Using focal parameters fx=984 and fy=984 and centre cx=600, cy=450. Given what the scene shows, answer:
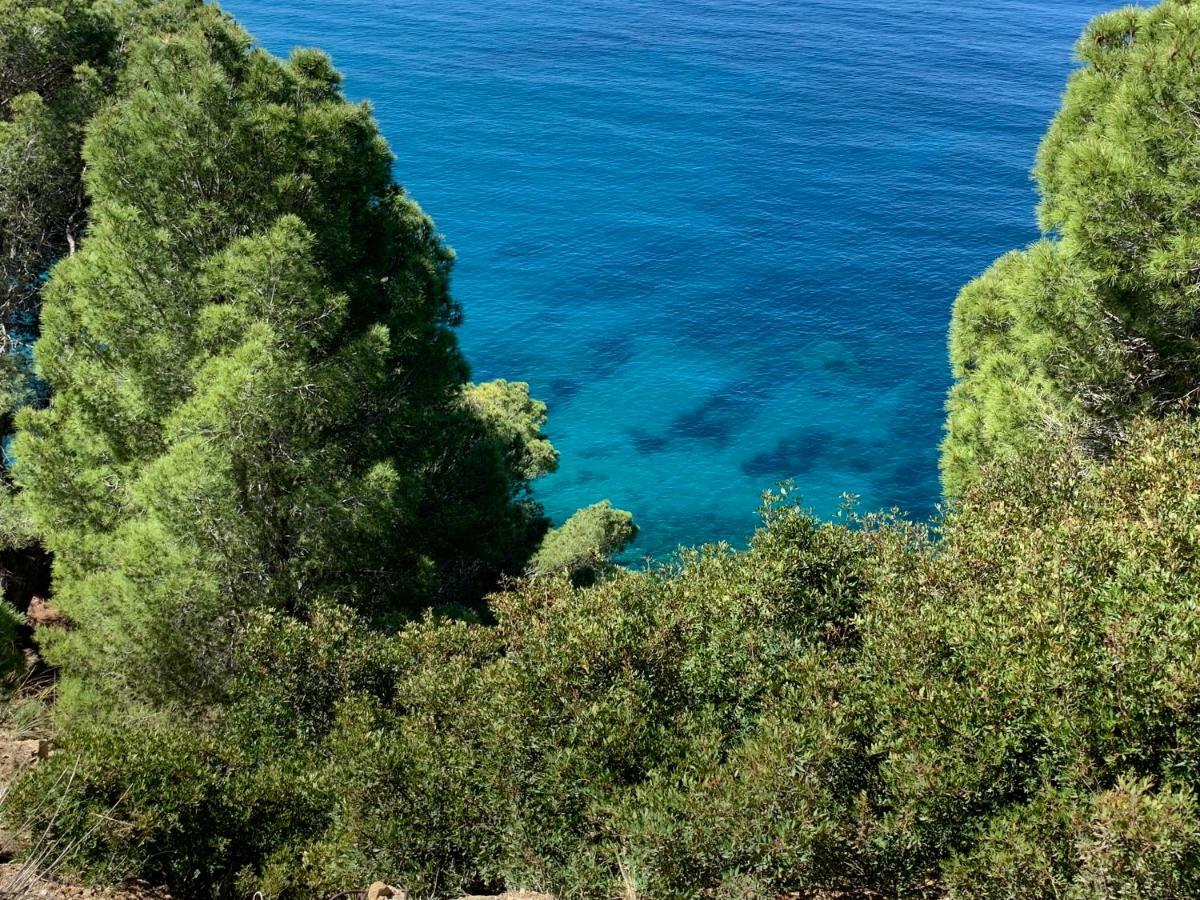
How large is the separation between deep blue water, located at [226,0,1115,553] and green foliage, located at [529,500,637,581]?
31.6ft

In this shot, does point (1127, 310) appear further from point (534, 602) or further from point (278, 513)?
point (278, 513)

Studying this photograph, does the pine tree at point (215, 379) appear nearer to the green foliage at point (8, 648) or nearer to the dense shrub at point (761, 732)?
the green foliage at point (8, 648)

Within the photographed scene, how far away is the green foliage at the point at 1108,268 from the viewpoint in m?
13.3

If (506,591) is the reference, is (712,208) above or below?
above

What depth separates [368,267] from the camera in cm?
1691

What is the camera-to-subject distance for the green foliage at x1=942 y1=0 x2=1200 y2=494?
13273 mm

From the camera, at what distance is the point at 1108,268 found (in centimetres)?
1384

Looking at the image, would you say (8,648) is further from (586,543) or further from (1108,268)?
(1108,268)

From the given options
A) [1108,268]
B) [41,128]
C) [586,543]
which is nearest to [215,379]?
[41,128]

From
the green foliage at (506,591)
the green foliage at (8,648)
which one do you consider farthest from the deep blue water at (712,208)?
the green foliage at (8,648)

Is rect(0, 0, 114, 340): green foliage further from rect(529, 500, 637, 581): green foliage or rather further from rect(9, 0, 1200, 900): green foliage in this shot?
rect(529, 500, 637, 581): green foliage

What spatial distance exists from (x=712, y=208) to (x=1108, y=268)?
45816 millimetres

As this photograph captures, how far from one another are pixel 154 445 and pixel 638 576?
8475 millimetres

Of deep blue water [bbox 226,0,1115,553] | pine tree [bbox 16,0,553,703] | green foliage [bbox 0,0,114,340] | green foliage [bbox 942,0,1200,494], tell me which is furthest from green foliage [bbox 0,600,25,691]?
deep blue water [bbox 226,0,1115,553]
